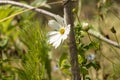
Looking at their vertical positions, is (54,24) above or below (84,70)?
above

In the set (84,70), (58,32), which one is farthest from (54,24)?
(84,70)

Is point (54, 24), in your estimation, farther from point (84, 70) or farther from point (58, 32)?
point (84, 70)

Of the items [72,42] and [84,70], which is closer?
[72,42]

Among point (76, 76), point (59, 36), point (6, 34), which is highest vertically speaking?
point (6, 34)

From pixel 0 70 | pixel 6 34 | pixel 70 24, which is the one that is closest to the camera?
pixel 70 24

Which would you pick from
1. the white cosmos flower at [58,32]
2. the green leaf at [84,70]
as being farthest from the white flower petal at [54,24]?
the green leaf at [84,70]

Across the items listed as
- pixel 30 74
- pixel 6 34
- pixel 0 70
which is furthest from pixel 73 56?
pixel 6 34

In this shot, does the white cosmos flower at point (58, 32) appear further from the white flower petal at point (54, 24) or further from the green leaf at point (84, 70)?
the green leaf at point (84, 70)

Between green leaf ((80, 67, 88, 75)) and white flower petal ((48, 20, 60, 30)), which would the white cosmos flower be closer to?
white flower petal ((48, 20, 60, 30))

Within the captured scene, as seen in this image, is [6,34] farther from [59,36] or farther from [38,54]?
[59,36]
